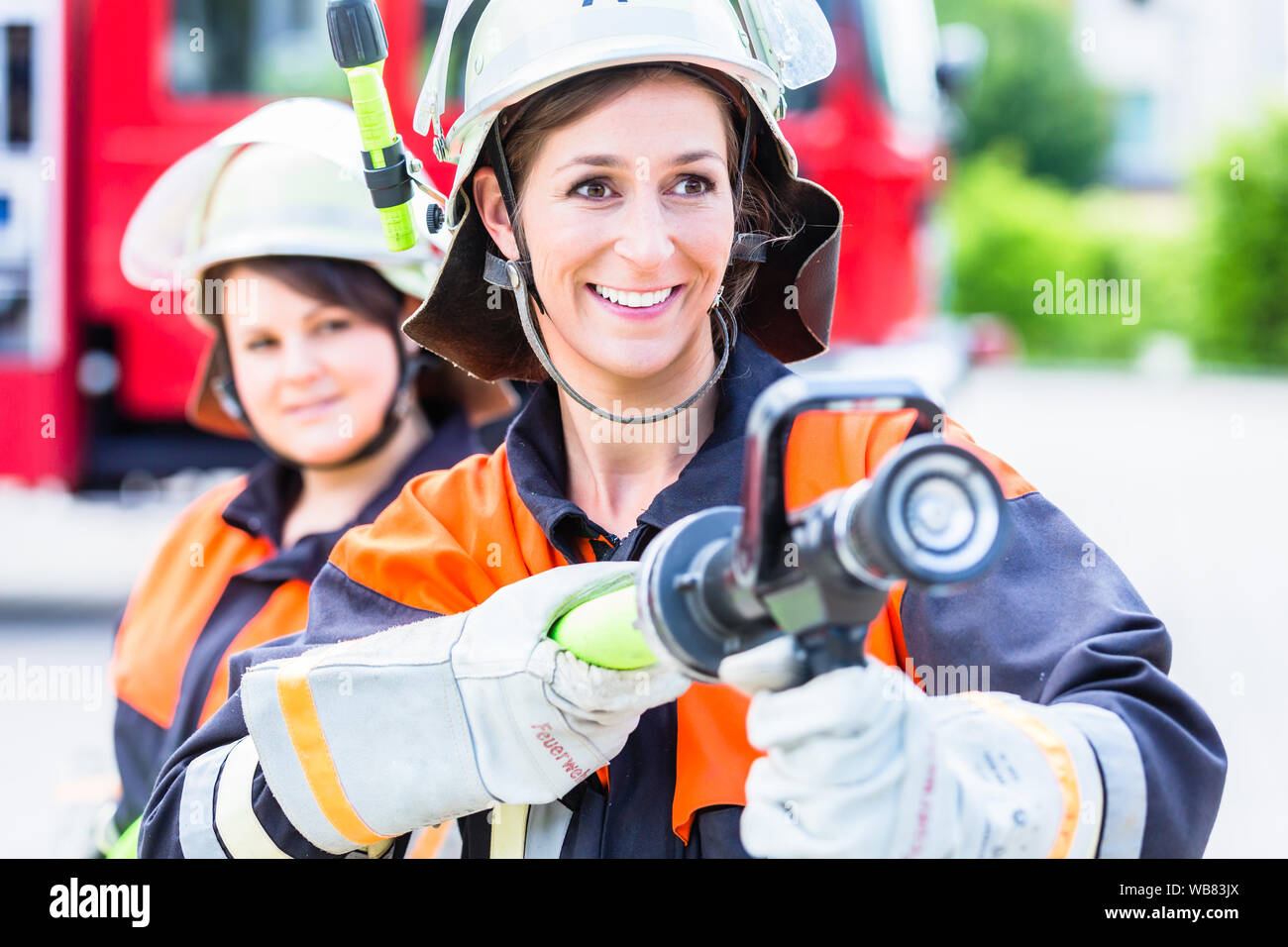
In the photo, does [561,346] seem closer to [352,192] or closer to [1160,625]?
[1160,625]

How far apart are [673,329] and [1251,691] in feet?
14.2

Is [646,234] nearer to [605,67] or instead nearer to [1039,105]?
[605,67]

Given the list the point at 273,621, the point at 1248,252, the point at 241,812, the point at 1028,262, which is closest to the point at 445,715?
the point at 241,812

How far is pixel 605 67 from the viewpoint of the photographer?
164 centimetres

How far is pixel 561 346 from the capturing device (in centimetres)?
184

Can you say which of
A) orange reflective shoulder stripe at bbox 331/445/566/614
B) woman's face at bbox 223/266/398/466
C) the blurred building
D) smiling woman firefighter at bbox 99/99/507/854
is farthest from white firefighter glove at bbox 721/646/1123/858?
the blurred building

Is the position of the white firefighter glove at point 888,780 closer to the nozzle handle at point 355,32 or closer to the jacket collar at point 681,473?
the jacket collar at point 681,473

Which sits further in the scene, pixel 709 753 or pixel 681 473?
pixel 681 473

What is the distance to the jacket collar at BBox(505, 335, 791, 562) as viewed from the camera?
1664 mm

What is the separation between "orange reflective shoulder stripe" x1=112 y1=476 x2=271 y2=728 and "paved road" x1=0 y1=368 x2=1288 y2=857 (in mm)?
329

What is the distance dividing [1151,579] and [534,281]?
5535mm

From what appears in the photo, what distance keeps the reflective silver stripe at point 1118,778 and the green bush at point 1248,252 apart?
630 inches

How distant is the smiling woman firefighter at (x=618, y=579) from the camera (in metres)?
1.36
